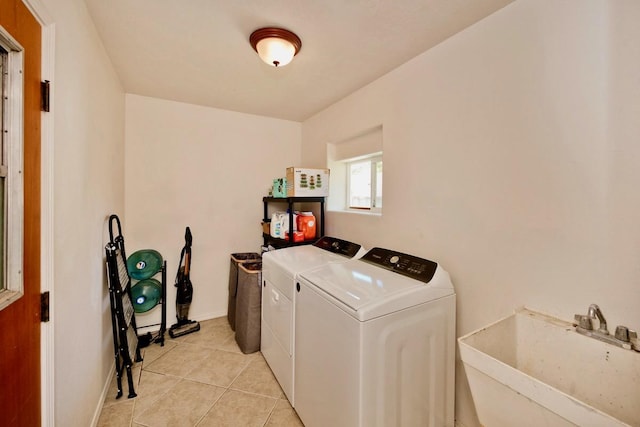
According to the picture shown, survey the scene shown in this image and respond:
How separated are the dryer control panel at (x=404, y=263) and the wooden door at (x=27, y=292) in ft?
5.36

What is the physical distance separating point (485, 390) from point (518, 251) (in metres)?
0.66

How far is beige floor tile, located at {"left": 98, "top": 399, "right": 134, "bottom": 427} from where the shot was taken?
1554mm

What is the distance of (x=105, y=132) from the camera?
1777 mm

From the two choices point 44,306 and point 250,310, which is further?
point 250,310

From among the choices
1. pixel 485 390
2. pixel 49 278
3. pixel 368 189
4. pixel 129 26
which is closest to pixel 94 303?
pixel 49 278

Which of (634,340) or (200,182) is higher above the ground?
(200,182)

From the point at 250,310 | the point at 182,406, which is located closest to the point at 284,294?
the point at 250,310

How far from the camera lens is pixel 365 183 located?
2598 mm

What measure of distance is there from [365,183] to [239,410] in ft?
6.90

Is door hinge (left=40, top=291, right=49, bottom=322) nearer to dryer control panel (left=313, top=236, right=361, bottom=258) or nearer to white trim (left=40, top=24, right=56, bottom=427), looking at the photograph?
white trim (left=40, top=24, right=56, bottom=427)

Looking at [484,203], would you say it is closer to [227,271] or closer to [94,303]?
[94,303]

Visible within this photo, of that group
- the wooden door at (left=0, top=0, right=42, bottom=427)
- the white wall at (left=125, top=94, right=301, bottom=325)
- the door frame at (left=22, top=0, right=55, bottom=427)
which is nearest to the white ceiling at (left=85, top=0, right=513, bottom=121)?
the white wall at (left=125, top=94, right=301, bottom=325)

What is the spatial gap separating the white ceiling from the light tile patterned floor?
238 cm

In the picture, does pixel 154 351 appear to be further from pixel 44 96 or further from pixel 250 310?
pixel 44 96
